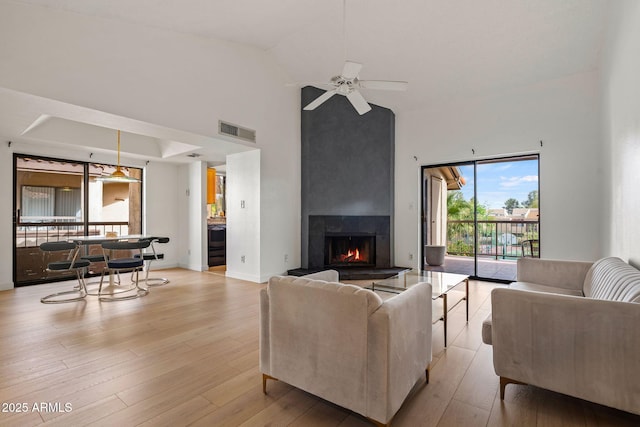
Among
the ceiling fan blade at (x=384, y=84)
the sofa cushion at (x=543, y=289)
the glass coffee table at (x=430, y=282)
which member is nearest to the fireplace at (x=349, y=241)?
the glass coffee table at (x=430, y=282)

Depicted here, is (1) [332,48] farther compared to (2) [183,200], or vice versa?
(2) [183,200]

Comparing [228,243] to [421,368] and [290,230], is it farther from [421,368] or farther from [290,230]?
[421,368]

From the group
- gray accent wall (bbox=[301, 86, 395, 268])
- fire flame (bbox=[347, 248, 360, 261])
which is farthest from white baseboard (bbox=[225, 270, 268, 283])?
fire flame (bbox=[347, 248, 360, 261])

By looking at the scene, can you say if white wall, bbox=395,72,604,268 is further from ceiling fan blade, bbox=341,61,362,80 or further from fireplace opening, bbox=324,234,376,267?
ceiling fan blade, bbox=341,61,362,80

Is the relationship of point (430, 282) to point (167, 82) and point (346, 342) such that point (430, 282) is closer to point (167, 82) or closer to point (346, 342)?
point (346, 342)

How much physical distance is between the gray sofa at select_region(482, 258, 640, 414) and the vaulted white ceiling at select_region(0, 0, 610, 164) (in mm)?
3141

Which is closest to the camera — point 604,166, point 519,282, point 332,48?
point 519,282

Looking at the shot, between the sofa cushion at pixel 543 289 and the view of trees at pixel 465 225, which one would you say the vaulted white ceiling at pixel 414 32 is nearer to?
the view of trees at pixel 465 225

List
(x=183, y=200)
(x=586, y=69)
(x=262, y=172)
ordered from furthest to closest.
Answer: (x=183, y=200), (x=262, y=172), (x=586, y=69)

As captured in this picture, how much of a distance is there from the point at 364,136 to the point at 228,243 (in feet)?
10.6

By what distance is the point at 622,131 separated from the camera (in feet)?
9.22

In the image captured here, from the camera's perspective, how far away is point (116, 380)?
2127 mm

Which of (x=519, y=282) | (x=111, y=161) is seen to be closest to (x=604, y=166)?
(x=519, y=282)

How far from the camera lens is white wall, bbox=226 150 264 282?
5.16m
